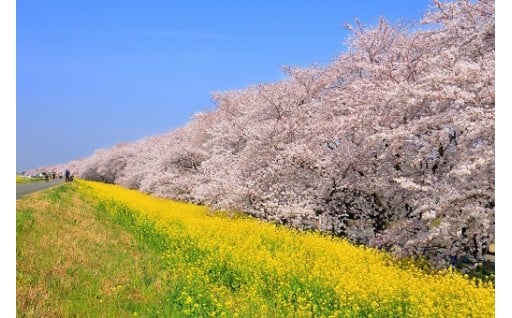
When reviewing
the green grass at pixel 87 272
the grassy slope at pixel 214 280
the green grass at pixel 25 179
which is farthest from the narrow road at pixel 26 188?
the grassy slope at pixel 214 280

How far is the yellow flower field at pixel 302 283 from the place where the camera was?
8008 millimetres

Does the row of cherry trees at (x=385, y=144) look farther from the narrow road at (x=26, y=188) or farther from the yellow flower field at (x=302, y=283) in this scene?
the narrow road at (x=26, y=188)

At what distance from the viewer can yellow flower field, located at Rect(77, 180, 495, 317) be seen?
26.3 feet

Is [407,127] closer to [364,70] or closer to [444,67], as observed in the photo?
[444,67]

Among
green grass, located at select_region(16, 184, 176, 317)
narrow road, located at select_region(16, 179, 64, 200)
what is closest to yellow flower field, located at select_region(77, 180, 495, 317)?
green grass, located at select_region(16, 184, 176, 317)

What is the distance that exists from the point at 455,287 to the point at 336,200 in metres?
8.36

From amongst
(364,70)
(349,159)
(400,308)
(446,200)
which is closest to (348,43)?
(364,70)

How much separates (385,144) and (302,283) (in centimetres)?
701

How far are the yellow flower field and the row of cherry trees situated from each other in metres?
1.38

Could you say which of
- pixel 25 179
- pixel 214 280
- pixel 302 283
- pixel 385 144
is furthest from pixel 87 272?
pixel 25 179

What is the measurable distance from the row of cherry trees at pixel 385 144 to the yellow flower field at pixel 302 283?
1.38m

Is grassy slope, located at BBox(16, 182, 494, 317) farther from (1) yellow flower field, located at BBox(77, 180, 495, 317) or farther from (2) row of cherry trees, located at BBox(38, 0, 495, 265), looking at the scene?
(2) row of cherry trees, located at BBox(38, 0, 495, 265)

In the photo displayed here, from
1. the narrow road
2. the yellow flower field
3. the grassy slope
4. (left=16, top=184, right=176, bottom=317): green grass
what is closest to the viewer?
(left=16, top=184, right=176, bottom=317): green grass

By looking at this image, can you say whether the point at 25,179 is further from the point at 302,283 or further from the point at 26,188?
the point at 302,283
